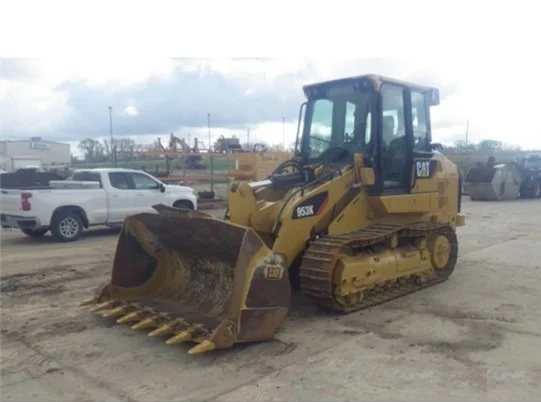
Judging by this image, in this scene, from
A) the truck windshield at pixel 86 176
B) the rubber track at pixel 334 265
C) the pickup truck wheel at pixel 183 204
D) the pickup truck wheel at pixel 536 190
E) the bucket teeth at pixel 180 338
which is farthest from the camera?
the pickup truck wheel at pixel 536 190

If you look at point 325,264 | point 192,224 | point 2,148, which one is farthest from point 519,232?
point 2,148

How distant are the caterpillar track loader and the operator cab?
0.6 inches

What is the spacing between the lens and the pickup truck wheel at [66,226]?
12141 millimetres

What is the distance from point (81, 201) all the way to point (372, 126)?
8.06 metres

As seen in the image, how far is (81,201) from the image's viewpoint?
40.9ft

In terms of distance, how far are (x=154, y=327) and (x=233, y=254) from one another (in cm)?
111

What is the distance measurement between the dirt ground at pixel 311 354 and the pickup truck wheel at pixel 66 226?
14.8 ft

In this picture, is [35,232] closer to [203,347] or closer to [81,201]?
[81,201]

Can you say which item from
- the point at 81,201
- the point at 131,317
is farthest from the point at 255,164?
the point at 131,317

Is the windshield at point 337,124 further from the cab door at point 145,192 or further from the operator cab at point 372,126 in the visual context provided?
the cab door at point 145,192

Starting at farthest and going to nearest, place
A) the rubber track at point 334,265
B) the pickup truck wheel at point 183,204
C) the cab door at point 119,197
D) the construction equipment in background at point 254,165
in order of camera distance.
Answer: the construction equipment in background at point 254,165 → the pickup truck wheel at point 183,204 → the cab door at point 119,197 → the rubber track at point 334,265

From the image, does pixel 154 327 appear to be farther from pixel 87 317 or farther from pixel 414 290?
pixel 414 290

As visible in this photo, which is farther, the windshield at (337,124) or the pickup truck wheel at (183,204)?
the pickup truck wheel at (183,204)

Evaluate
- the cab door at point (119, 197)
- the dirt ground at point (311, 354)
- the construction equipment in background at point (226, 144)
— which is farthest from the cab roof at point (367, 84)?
the construction equipment in background at point (226, 144)
